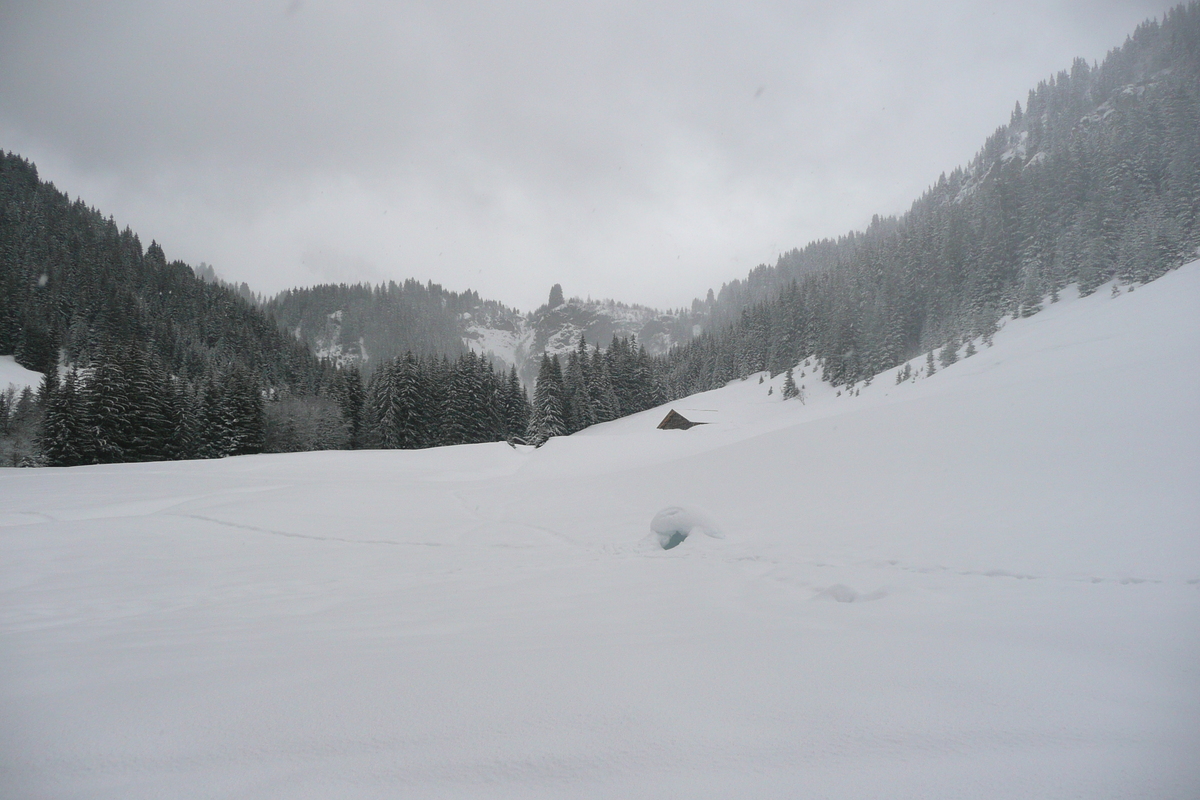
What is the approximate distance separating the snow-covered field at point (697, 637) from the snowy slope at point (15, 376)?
2987 inches

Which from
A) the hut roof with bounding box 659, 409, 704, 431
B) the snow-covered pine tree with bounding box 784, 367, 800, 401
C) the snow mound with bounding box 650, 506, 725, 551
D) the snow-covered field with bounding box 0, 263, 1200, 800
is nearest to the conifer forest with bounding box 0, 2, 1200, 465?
the snow-covered pine tree with bounding box 784, 367, 800, 401

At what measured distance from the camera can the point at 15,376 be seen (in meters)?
58.3

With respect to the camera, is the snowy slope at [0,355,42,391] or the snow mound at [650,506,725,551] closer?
the snow mound at [650,506,725,551]

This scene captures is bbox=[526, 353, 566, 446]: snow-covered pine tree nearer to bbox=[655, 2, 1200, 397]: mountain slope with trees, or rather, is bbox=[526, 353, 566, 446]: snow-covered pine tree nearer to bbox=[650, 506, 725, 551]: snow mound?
bbox=[655, 2, 1200, 397]: mountain slope with trees

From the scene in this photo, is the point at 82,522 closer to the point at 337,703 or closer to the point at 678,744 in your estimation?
the point at 337,703

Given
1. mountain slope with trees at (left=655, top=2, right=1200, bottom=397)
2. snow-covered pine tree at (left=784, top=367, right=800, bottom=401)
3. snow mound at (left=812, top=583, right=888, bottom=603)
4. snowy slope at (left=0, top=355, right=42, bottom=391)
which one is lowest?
snow mound at (left=812, top=583, right=888, bottom=603)

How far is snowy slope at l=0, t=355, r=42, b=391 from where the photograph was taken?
5585 cm

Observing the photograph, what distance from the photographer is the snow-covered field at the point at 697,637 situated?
1.58m

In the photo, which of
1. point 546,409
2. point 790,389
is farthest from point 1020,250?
point 546,409

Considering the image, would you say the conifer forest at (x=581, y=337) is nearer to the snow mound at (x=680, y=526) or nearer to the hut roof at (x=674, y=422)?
the hut roof at (x=674, y=422)

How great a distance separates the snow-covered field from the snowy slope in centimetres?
7587

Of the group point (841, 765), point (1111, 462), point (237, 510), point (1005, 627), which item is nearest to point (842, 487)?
point (1111, 462)

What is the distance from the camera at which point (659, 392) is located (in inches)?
2704

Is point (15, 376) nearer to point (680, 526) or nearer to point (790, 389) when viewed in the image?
point (680, 526)
